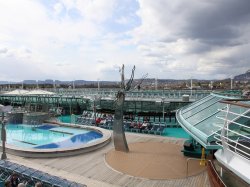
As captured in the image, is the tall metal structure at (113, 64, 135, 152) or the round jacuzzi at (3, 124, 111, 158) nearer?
the round jacuzzi at (3, 124, 111, 158)

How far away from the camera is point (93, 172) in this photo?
8.05 meters

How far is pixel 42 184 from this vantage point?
6902 mm

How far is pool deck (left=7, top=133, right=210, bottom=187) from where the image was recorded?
23.9ft

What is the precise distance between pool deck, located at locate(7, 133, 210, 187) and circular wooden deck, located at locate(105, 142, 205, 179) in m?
0.25

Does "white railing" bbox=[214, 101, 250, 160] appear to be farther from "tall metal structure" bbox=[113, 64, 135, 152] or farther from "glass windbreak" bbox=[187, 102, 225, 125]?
"tall metal structure" bbox=[113, 64, 135, 152]

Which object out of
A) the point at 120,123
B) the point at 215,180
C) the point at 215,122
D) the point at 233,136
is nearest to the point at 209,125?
the point at 215,122

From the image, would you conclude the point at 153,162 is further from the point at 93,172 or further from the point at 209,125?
the point at 209,125

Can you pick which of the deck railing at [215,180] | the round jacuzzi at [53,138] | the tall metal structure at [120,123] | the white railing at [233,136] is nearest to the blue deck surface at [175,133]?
the round jacuzzi at [53,138]

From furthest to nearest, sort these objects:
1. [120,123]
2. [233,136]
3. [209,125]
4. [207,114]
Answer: [120,123]
[207,114]
[209,125]
[233,136]

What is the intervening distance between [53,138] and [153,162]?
807 cm

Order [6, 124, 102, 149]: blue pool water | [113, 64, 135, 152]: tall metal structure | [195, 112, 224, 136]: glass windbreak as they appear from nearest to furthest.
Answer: [195, 112, 224, 136]: glass windbreak, [113, 64, 135, 152]: tall metal structure, [6, 124, 102, 149]: blue pool water

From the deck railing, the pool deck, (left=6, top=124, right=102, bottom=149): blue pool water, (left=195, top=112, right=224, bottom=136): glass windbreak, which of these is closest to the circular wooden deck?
the pool deck

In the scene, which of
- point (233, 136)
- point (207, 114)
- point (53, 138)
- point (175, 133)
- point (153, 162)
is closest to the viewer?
point (233, 136)

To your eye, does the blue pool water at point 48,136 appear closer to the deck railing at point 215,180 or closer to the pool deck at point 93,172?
the pool deck at point 93,172
